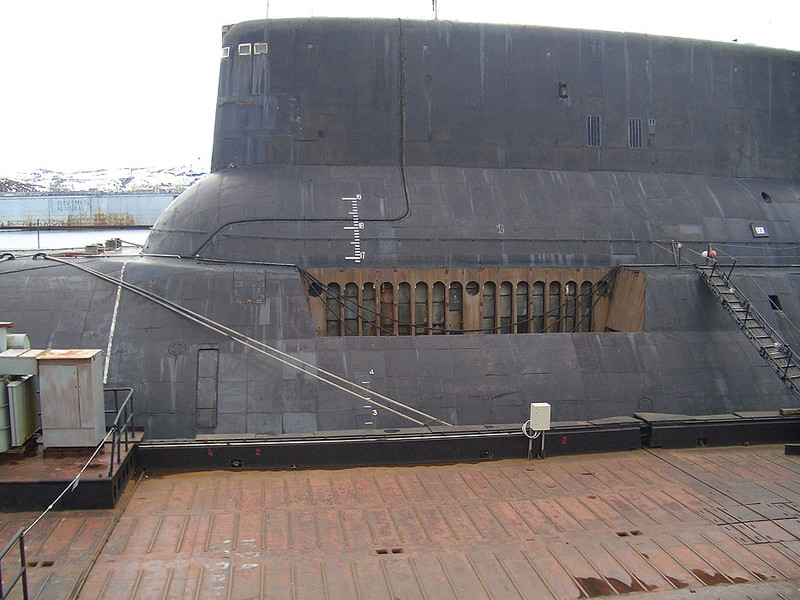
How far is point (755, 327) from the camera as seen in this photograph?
12.8m

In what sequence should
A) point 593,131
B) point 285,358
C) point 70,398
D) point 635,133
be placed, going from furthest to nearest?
point 635,133 < point 593,131 < point 285,358 < point 70,398

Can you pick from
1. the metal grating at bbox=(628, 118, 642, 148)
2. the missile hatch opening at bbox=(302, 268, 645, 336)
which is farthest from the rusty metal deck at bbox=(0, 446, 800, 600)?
the metal grating at bbox=(628, 118, 642, 148)

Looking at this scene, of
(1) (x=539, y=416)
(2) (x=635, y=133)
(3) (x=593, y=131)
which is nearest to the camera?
(1) (x=539, y=416)

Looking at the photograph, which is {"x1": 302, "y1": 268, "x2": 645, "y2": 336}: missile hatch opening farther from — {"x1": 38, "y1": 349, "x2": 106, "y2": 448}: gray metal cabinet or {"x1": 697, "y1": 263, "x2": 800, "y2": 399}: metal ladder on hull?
{"x1": 38, "y1": 349, "x2": 106, "y2": 448}: gray metal cabinet

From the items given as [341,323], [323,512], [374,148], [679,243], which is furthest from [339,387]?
[679,243]

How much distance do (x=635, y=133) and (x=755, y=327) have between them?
5.39m

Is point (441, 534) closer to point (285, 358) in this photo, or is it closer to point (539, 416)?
point (539, 416)

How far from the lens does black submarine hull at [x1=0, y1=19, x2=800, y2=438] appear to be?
11836mm

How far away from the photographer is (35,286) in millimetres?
12969

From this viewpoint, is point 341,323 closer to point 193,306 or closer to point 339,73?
point 193,306

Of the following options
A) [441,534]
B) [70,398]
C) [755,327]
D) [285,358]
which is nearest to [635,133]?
[755,327]

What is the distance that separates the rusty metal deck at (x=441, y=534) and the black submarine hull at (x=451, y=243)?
9.25 ft

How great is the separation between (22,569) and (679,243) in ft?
43.2

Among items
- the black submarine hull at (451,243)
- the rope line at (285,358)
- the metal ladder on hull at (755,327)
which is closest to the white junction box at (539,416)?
the rope line at (285,358)
